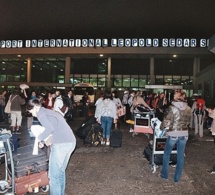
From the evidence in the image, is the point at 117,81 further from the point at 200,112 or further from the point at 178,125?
the point at 178,125

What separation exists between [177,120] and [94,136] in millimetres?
3971

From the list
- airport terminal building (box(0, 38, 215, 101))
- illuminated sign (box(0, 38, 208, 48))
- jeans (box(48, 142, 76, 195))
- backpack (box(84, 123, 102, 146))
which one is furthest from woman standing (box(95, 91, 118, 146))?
illuminated sign (box(0, 38, 208, 48))

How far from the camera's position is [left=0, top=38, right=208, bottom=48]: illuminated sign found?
33.8m

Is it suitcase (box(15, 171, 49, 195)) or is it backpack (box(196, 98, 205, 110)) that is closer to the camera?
suitcase (box(15, 171, 49, 195))

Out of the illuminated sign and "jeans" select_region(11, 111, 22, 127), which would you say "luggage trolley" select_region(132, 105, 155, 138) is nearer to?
"jeans" select_region(11, 111, 22, 127)

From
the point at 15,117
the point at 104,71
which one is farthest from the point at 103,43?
the point at 15,117

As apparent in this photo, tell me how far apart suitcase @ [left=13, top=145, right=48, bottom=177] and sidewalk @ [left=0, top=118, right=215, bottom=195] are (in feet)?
2.50

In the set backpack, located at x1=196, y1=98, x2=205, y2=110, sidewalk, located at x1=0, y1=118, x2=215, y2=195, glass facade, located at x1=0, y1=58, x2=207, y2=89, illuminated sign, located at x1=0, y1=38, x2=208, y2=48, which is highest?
illuminated sign, located at x1=0, y1=38, x2=208, y2=48

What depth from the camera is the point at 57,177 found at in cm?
410

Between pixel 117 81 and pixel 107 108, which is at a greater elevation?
pixel 117 81

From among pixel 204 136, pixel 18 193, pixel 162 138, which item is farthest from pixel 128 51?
pixel 18 193

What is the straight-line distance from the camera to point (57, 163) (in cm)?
405

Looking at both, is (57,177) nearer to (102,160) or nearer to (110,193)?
(110,193)

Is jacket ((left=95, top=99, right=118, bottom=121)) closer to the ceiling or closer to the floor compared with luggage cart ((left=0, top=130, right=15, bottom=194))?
closer to the ceiling
